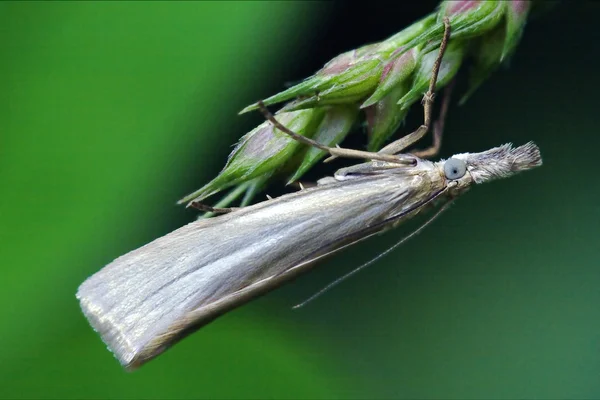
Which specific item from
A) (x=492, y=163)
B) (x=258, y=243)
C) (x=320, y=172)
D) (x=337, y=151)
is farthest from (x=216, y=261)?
(x=320, y=172)

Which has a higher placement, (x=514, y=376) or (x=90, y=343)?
(x=90, y=343)

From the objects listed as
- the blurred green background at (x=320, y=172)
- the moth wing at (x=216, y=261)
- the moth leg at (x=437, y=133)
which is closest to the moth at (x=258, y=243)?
the moth wing at (x=216, y=261)

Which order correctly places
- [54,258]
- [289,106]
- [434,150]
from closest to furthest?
[289,106] → [434,150] → [54,258]

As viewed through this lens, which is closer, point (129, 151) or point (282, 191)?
point (129, 151)

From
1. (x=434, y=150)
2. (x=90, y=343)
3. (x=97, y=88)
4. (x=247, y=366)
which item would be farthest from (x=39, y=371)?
(x=434, y=150)

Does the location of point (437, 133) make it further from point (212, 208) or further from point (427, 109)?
point (212, 208)

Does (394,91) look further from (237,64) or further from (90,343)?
(90,343)

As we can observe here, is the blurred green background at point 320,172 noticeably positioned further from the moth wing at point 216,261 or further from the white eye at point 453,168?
the white eye at point 453,168
